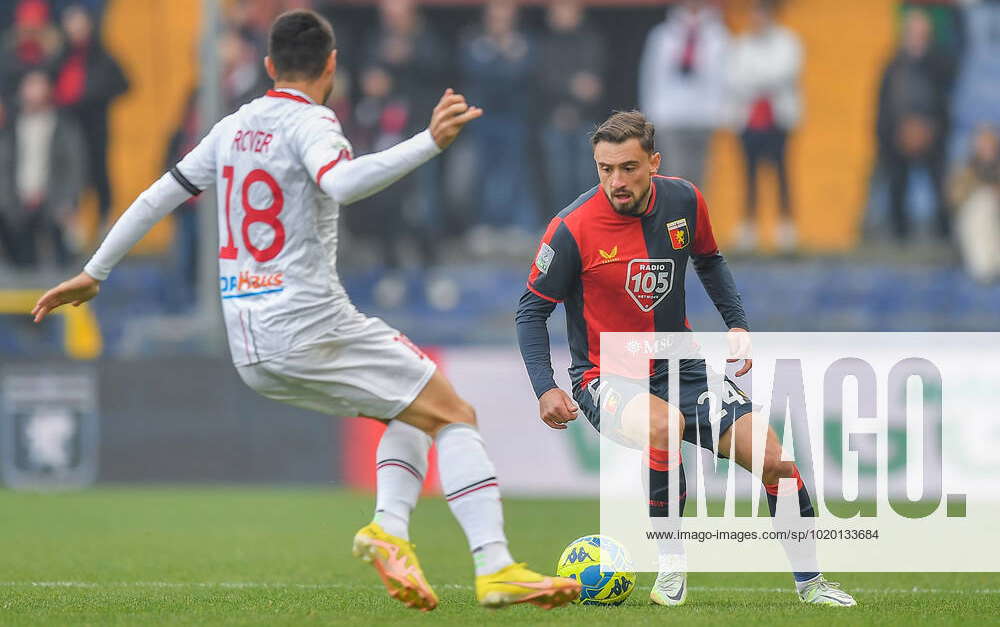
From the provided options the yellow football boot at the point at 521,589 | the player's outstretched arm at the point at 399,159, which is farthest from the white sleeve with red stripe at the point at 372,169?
the yellow football boot at the point at 521,589

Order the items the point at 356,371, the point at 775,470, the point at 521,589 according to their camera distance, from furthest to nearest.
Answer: the point at 775,470, the point at 356,371, the point at 521,589

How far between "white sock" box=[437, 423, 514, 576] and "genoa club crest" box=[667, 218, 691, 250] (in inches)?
50.8

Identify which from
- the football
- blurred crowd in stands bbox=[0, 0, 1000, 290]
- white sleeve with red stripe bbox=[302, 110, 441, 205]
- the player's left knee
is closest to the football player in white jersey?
white sleeve with red stripe bbox=[302, 110, 441, 205]

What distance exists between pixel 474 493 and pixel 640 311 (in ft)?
4.09

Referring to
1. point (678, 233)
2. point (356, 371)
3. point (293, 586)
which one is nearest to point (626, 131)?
point (678, 233)

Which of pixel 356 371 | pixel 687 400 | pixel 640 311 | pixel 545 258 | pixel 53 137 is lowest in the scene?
pixel 687 400

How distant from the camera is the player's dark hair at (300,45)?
5.48 meters

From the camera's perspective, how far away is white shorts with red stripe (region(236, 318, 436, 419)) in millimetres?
5551

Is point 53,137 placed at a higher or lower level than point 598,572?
higher

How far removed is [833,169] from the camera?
59.6 ft

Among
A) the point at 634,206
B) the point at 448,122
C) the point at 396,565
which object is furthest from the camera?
the point at 634,206

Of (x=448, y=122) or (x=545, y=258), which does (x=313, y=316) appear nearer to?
(x=448, y=122)

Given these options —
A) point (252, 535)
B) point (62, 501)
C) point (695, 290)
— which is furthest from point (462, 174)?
point (252, 535)

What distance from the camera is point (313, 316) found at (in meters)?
5.52
